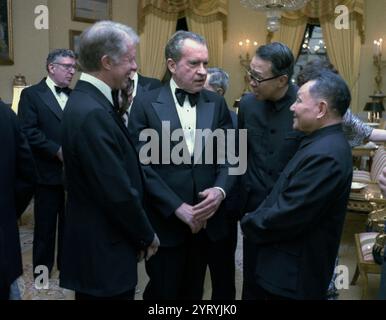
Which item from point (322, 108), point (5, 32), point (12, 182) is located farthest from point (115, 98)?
point (5, 32)

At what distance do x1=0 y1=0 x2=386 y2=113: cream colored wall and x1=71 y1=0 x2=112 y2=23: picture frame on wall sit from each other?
85 millimetres

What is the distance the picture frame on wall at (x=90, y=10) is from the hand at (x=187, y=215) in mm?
5710

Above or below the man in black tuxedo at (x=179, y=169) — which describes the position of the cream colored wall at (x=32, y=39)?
above

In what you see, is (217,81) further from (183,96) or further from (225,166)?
(225,166)

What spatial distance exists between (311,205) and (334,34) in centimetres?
805

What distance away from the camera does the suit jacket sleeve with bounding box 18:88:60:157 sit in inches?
132

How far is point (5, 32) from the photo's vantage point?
239 inches

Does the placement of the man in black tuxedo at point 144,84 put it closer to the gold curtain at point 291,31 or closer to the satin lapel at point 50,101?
the satin lapel at point 50,101

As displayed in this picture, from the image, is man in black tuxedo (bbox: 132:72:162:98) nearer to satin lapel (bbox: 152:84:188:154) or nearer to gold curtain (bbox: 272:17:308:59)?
satin lapel (bbox: 152:84:188:154)

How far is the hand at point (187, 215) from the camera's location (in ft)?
7.34

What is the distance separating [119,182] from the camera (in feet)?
5.59

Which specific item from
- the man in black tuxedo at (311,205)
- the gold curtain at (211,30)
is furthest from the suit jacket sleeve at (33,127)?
the gold curtain at (211,30)

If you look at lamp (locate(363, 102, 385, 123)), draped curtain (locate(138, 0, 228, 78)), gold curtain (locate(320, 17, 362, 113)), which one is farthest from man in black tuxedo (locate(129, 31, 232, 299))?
gold curtain (locate(320, 17, 362, 113))

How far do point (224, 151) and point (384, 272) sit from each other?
1055 mm
